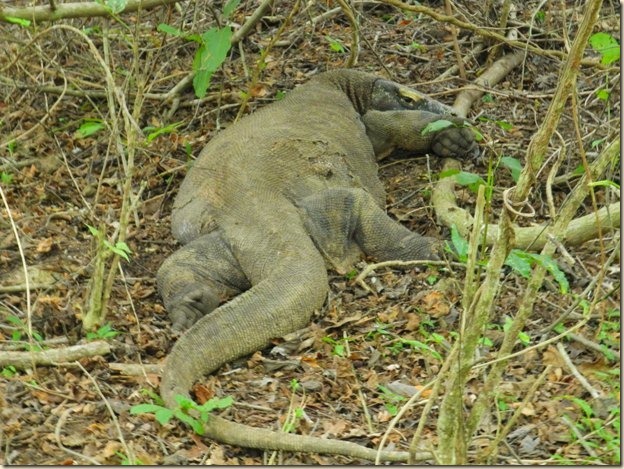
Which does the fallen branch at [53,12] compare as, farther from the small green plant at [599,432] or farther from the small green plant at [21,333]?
the small green plant at [599,432]

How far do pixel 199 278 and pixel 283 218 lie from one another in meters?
0.55

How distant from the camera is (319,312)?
5031mm

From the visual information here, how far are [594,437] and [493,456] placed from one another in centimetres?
51

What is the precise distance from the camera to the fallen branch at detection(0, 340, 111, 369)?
4.19 meters

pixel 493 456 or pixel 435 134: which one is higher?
pixel 493 456

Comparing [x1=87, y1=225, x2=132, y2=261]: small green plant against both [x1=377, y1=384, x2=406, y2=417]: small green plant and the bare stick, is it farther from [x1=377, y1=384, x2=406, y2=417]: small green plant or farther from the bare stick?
the bare stick

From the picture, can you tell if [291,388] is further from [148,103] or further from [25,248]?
[148,103]

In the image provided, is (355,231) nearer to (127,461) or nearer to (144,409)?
(144,409)

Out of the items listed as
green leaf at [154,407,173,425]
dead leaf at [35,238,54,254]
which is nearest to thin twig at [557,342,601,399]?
green leaf at [154,407,173,425]

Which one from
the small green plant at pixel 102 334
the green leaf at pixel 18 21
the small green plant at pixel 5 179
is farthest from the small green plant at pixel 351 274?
the small green plant at pixel 5 179

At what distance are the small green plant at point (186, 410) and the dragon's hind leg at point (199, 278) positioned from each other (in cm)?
116

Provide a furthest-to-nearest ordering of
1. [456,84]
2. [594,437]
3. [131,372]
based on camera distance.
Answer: [456,84]
[131,372]
[594,437]

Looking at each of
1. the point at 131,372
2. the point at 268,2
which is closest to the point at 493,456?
the point at 131,372

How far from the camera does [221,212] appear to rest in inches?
219
